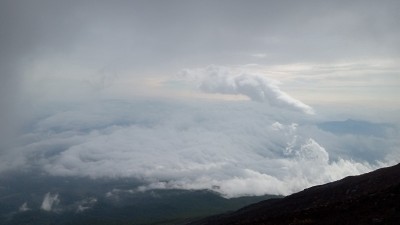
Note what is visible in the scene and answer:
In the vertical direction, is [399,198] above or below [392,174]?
below

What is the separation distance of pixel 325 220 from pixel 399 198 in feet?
27.4

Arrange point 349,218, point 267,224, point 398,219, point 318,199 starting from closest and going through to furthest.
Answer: point 398,219 → point 349,218 → point 267,224 → point 318,199

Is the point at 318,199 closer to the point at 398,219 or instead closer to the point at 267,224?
the point at 267,224

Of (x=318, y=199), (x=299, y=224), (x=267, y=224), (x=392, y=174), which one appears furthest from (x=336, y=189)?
(x=299, y=224)

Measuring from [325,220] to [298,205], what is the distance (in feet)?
147

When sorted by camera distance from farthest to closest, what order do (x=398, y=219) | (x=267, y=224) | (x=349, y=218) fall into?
(x=267, y=224), (x=349, y=218), (x=398, y=219)

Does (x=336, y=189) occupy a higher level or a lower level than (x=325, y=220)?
higher

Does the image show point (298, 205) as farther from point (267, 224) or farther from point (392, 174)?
point (267, 224)

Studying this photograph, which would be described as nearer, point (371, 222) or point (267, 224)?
point (371, 222)

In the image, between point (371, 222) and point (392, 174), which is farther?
point (392, 174)

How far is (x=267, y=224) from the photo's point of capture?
1670 inches

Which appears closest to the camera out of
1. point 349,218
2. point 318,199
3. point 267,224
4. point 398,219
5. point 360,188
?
point 398,219

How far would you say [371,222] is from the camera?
1196 inches

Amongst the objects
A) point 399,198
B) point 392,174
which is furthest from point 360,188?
point 399,198
